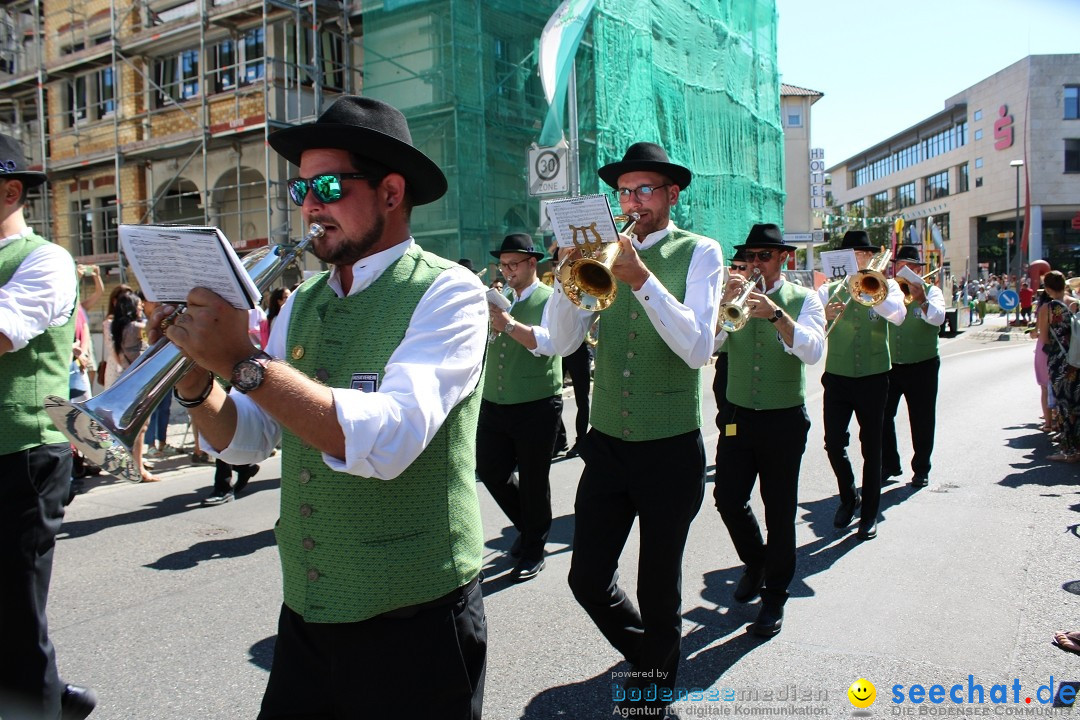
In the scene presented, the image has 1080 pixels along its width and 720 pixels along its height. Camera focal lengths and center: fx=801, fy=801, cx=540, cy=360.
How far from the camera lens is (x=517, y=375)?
520 cm

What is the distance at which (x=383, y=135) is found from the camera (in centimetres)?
190

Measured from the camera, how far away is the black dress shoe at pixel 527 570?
4.79 m

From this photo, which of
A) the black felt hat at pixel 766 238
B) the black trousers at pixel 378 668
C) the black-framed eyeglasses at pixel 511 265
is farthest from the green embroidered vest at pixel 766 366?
the black trousers at pixel 378 668

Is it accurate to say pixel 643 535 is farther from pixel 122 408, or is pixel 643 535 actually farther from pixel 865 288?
pixel 865 288

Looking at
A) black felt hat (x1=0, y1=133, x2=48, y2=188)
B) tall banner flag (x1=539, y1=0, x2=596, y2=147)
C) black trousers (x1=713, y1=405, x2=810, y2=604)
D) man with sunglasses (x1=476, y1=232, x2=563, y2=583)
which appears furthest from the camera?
tall banner flag (x1=539, y1=0, x2=596, y2=147)

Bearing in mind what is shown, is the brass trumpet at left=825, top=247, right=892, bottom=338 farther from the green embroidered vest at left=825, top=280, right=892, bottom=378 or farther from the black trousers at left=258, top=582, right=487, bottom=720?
the black trousers at left=258, top=582, right=487, bottom=720

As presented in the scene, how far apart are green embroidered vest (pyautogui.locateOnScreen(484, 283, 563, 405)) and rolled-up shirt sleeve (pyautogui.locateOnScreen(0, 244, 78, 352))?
265 centimetres

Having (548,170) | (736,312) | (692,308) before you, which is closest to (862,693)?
(692,308)

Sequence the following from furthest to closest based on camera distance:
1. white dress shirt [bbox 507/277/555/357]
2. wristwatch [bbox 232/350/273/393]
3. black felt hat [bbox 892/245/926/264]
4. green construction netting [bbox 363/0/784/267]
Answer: green construction netting [bbox 363/0/784/267] → black felt hat [bbox 892/245/926/264] → white dress shirt [bbox 507/277/555/357] → wristwatch [bbox 232/350/273/393]

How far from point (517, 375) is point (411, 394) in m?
3.54

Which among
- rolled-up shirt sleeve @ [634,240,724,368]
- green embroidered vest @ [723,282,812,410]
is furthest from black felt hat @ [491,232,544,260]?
rolled-up shirt sleeve @ [634,240,724,368]

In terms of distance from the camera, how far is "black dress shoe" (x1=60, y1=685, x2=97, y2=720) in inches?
119

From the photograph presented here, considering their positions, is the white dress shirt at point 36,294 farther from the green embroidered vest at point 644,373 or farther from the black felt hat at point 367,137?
the green embroidered vest at point 644,373

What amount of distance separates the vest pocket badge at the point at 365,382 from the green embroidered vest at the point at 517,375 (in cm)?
330
